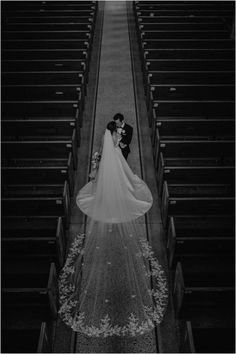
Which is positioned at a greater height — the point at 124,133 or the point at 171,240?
the point at 124,133

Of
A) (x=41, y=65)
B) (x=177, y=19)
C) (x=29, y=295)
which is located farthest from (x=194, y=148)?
(x=177, y=19)

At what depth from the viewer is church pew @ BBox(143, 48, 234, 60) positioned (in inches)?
369

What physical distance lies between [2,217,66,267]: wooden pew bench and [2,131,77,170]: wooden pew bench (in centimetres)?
174

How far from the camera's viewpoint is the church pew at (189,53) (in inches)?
369

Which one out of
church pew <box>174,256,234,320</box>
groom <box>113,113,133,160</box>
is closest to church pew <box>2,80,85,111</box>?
groom <box>113,113,133,160</box>

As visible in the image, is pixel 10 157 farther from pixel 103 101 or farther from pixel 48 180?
pixel 103 101

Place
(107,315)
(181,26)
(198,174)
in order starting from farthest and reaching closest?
(181,26)
(198,174)
(107,315)

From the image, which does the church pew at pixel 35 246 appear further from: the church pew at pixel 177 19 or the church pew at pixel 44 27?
the church pew at pixel 177 19

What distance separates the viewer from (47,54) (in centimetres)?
931

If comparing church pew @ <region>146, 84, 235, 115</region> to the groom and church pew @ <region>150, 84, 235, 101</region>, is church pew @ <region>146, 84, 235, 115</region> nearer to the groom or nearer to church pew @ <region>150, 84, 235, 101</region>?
church pew @ <region>150, 84, 235, 101</region>

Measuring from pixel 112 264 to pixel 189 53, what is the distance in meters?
6.17

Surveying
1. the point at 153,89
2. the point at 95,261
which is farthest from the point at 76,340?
the point at 153,89

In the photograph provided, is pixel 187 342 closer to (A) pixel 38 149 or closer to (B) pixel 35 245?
(B) pixel 35 245

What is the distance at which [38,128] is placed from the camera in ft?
23.2
